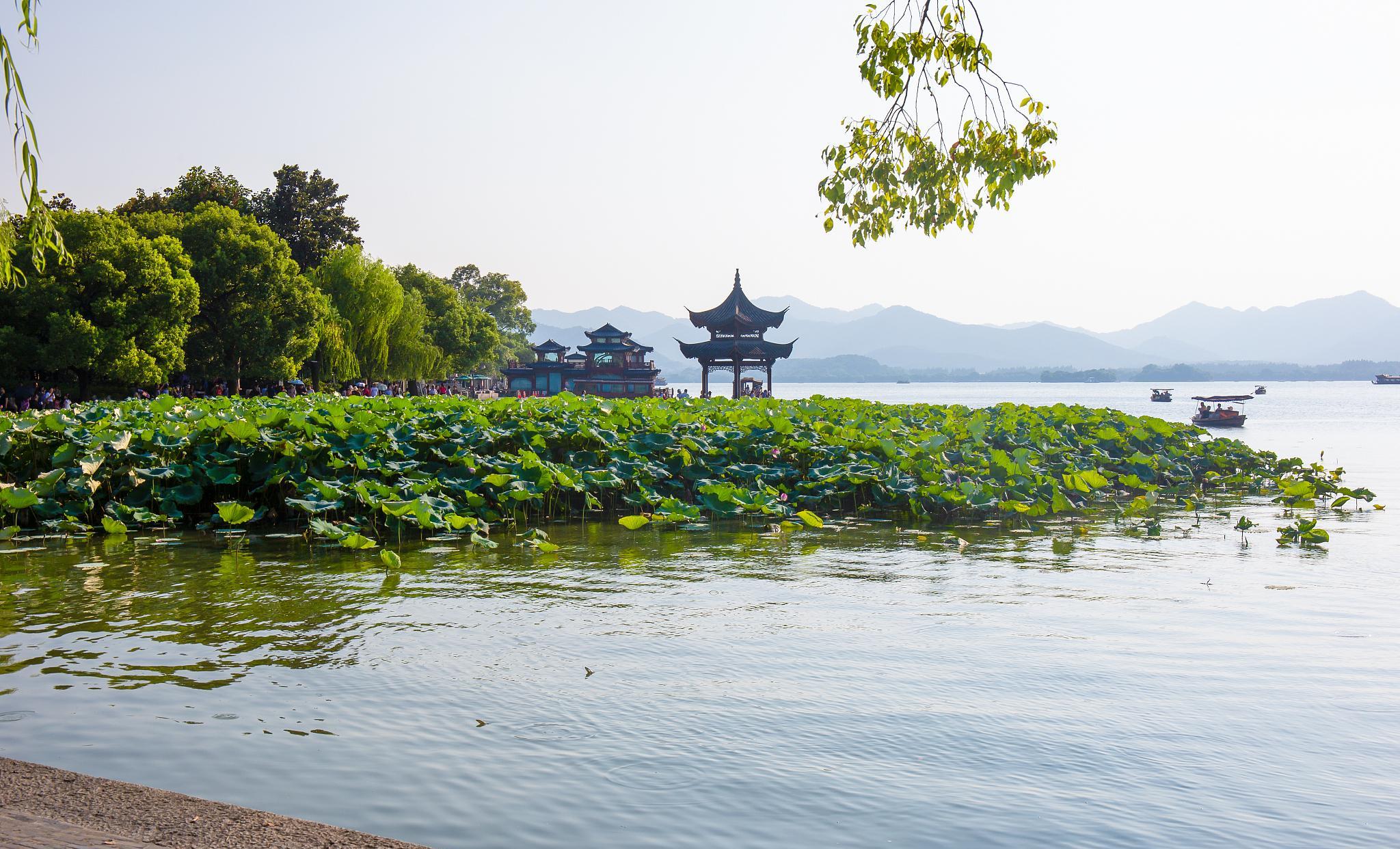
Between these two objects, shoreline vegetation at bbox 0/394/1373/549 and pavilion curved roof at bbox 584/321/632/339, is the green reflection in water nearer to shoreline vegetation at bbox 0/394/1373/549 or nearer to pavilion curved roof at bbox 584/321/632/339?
shoreline vegetation at bbox 0/394/1373/549

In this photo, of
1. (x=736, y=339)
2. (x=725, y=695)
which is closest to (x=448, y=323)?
(x=736, y=339)

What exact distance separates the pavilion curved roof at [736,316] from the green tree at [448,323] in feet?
41.3

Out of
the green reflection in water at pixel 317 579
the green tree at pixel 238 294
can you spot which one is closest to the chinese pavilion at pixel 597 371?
the green tree at pixel 238 294

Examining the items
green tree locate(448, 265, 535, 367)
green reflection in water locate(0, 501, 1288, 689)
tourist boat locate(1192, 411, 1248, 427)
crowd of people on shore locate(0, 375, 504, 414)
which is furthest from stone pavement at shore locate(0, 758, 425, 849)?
green tree locate(448, 265, 535, 367)

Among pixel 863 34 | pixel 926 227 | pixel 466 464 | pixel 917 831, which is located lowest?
pixel 917 831

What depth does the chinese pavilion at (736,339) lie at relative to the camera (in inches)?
1769

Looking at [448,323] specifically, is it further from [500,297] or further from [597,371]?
[500,297]

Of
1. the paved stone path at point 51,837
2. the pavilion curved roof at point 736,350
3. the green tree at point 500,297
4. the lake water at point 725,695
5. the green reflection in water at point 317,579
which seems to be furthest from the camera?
the green tree at point 500,297

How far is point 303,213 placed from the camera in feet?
147

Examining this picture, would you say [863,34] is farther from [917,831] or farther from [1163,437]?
[1163,437]

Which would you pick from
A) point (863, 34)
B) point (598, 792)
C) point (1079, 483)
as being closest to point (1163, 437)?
Result: point (1079, 483)

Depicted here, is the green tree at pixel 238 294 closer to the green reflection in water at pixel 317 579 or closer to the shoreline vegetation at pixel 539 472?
the shoreline vegetation at pixel 539 472

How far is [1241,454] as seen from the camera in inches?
589

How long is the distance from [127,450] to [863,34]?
23.0 ft
